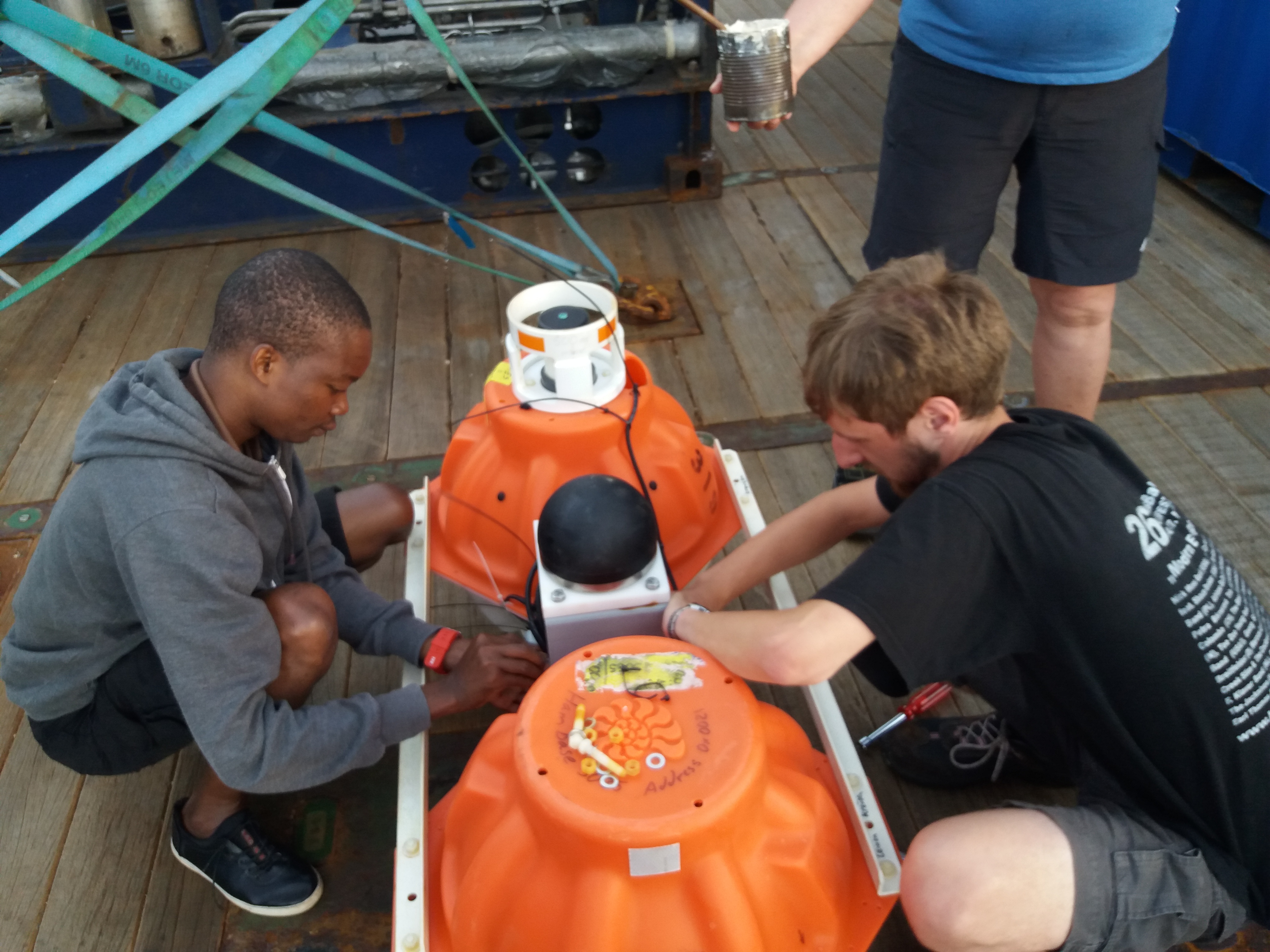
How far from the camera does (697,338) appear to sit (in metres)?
2.52

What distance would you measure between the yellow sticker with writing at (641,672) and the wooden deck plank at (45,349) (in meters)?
1.79

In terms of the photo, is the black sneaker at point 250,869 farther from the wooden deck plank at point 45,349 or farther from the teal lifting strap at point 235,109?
the wooden deck plank at point 45,349

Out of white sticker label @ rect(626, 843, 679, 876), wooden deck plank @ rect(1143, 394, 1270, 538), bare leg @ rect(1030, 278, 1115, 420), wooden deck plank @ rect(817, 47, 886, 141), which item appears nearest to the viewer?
white sticker label @ rect(626, 843, 679, 876)

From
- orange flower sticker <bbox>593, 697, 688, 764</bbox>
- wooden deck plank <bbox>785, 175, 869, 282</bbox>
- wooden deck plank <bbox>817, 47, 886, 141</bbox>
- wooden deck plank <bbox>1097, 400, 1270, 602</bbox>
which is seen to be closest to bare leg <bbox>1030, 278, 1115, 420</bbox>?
wooden deck plank <bbox>1097, 400, 1270, 602</bbox>

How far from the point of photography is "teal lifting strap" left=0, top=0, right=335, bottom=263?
1.00 metres

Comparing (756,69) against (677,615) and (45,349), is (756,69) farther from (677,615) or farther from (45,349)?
(45,349)

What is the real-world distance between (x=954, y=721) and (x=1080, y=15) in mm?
1119

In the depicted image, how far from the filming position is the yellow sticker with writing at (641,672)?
3.61ft

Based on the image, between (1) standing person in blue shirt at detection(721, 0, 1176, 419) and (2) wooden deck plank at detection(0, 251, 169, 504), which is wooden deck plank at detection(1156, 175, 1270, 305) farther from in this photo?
(2) wooden deck plank at detection(0, 251, 169, 504)

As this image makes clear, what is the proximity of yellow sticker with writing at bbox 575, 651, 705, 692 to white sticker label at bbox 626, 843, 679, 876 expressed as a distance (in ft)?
0.62

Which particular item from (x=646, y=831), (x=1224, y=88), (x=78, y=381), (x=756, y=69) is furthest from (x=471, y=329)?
(x=1224, y=88)

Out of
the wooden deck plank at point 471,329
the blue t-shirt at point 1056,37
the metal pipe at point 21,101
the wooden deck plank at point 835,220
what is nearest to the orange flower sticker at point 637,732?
the blue t-shirt at point 1056,37

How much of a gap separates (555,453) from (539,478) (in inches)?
1.8

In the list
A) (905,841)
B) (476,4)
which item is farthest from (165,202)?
(905,841)
